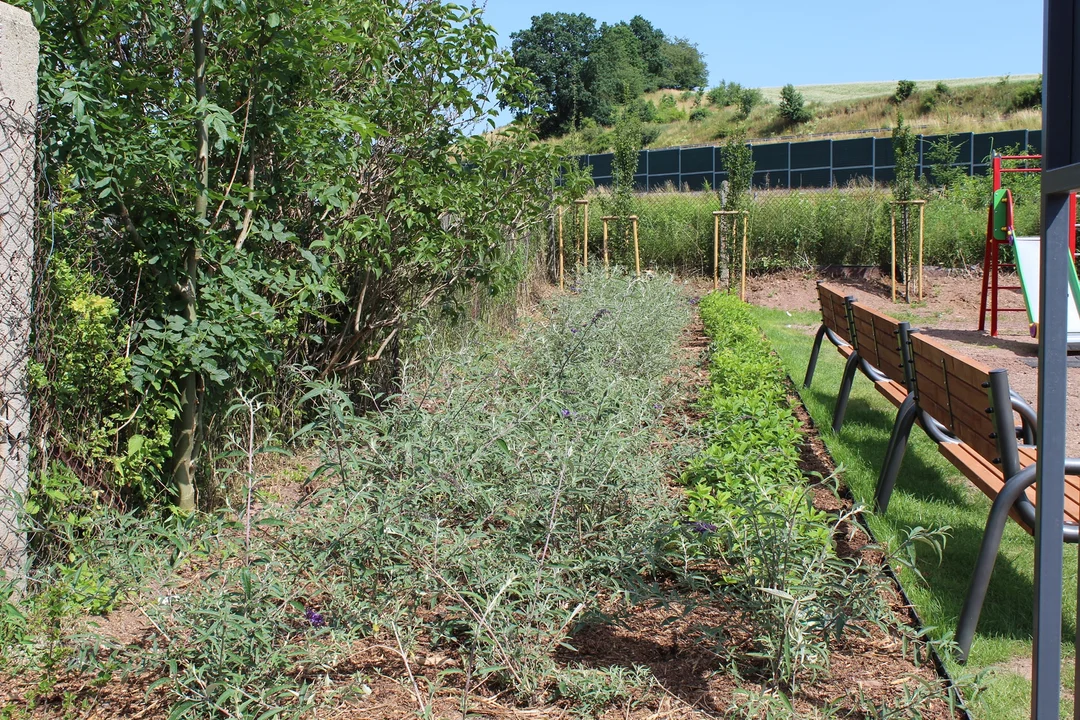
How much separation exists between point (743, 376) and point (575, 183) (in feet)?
6.49

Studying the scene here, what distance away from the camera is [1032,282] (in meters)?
10.6

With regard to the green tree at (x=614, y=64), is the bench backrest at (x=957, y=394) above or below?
below

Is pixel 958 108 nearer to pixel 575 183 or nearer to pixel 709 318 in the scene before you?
pixel 709 318

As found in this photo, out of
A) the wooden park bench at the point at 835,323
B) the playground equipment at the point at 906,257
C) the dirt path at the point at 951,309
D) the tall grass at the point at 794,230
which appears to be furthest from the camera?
the tall grass at the point at 794,230

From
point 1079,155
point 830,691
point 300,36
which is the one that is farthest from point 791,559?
point 300,36

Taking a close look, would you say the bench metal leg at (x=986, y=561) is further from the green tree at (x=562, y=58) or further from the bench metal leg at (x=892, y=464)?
the green tree at (x=562, y=58)

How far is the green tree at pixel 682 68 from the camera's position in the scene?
89.8m

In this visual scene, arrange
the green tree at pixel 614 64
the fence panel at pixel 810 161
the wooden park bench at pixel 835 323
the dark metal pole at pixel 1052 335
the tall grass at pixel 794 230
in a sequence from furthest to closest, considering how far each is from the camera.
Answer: the green tree at pixel 614 64, the fence panel at pixel 810 161, the tall grass at pixel 794 230, the wooden park bench at pixel 835 323, the dark metal pole at pixel 1052 335

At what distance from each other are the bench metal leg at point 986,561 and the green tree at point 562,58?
218 ft

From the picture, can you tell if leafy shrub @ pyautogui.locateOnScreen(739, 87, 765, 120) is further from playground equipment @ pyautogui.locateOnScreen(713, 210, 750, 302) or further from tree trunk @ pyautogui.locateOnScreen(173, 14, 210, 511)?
tree trunk @ pyautogui.locateOnScreen(173, 14, 210, 511)

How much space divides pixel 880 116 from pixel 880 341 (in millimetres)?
55805

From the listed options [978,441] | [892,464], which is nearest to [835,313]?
[892,464]

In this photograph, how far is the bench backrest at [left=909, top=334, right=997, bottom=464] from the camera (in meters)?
3.42

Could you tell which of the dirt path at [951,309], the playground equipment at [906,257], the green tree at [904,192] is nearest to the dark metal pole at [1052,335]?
the dirt path at [951,309]
